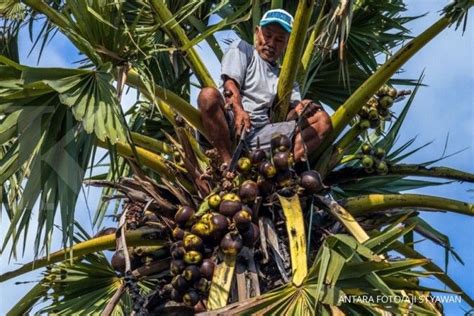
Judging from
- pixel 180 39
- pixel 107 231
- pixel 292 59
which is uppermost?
pixel 180 39

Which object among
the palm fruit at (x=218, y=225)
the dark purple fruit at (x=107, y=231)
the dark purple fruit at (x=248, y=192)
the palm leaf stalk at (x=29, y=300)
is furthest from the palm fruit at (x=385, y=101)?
the palm leaf stalk at (x=29, y=300)

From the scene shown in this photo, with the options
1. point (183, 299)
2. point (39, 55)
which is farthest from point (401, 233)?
point (39, 55)

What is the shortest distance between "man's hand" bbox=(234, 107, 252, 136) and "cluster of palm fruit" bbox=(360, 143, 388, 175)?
2.83 ft

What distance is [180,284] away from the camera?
6.12 m

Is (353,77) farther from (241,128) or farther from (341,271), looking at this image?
(341,271)

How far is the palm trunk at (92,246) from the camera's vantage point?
256 inches

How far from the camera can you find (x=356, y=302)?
5.29 metres

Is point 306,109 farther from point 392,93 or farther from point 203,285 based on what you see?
point 203,285

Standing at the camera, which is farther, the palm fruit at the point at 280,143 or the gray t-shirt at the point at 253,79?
the gray t-shirt at the point at 253,79

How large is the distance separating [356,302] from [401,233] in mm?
442

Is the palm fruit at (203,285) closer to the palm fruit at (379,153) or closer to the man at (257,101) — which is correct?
the man at (257,101)

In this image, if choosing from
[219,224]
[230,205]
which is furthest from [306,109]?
[219,224]

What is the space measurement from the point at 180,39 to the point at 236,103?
0.64 meters

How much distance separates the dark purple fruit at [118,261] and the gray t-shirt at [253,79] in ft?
3.96
